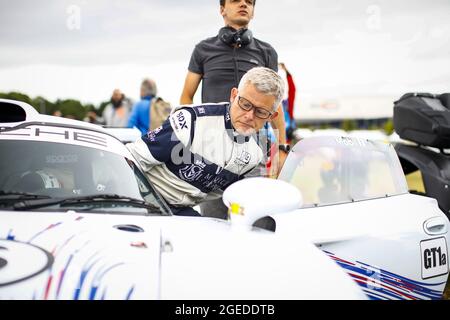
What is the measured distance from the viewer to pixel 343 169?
349cm

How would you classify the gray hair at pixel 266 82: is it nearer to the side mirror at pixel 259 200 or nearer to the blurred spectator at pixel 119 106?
the side mirror at pixel 259 200

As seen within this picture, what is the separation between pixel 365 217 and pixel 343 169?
54 cm

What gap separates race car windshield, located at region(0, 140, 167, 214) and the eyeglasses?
0.65 metres

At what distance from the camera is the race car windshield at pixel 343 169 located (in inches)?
133

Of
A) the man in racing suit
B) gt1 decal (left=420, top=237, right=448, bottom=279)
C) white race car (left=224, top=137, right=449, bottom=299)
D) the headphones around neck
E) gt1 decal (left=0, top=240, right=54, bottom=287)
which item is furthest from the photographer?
the headphones around neck

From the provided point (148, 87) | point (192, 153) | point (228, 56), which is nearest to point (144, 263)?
point (192, 153)

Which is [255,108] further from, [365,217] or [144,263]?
[144,263]

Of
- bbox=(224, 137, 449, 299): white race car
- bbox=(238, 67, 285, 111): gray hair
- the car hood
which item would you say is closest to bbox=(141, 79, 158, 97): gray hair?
bbox=(224, 137, 449, 299): white race car

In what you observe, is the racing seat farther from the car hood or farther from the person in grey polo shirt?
the person in grey polo shirt

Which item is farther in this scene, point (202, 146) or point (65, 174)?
point (202, 146)

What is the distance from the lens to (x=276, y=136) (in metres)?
3.98

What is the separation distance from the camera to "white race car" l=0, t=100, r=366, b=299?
1.60 metres

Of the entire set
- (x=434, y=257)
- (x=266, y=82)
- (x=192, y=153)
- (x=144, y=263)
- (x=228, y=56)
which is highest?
(x=228, y=56)
